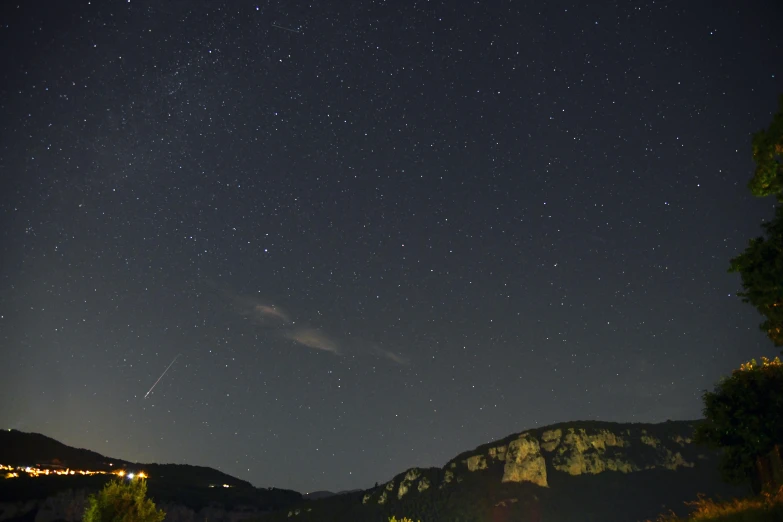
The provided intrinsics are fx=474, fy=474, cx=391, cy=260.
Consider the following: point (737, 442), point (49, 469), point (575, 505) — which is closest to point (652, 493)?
point (575, 505)

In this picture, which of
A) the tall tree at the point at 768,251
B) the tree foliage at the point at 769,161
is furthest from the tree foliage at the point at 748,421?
the tree foliage at the point at 769,161

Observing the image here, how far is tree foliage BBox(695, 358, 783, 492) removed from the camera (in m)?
21.0

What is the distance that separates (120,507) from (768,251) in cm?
4106

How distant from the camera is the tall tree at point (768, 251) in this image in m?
15.6

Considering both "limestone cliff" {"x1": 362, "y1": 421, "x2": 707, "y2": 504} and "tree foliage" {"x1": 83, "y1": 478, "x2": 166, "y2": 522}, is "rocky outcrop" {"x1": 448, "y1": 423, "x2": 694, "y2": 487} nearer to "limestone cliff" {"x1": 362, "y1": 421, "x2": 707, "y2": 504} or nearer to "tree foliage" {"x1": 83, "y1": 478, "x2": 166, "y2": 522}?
"limestone cliff" {"x1": 362, "y1": 421, "x2": 707, "y2": 504}

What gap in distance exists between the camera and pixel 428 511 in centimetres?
15088

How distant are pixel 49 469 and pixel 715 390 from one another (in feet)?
620

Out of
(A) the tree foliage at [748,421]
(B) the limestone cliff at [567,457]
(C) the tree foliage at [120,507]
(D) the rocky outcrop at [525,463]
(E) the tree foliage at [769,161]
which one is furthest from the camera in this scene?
(D) the rocky outcrop at [525,463]

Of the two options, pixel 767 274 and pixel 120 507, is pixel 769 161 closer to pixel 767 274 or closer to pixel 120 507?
pixel 767 274

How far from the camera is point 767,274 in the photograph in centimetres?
1593

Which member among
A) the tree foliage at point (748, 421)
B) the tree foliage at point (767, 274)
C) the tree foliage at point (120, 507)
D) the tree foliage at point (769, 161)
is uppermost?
the tree foliage at point (769, 161)

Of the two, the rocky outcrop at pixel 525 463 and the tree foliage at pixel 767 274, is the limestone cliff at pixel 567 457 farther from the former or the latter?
the tree foliage at pixel 767 274

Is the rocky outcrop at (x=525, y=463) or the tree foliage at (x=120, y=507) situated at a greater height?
the rocky outcrop at (x=525, y=463)

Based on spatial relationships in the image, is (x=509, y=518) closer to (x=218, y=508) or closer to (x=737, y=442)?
(x=218, y=508)
